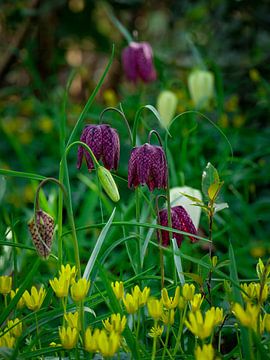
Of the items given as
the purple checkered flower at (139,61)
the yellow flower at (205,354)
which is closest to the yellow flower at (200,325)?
the yellow flower at (205,354)

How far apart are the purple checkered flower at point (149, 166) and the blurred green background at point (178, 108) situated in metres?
0.71

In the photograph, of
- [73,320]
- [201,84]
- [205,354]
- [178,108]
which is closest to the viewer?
[205,354]

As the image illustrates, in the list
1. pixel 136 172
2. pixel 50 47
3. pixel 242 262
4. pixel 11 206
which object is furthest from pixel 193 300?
pixel 50 47

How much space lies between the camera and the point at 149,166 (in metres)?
1.25

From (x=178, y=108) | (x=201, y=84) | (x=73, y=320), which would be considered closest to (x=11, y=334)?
(x=73, y=320)

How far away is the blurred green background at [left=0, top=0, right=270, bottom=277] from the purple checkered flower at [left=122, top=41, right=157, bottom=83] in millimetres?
35

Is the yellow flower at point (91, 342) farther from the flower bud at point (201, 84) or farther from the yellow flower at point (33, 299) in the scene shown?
the flower bud at point (201, 84)

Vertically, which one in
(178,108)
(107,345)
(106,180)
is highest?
(106,180)

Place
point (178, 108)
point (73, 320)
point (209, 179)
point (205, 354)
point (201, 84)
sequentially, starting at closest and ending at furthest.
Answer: point (205, 354), point (73, 320), point (209, 179), point (201, 84), point (178, 108)

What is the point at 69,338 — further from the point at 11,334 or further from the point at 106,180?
the point at 106,180

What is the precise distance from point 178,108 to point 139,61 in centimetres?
61

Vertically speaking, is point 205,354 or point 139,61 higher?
point 139,61

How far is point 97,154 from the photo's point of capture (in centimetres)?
130

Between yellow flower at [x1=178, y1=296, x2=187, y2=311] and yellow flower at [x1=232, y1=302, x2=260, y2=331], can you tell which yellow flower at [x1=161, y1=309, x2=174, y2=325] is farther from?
yellow flower at [x1=232, y1=302, x2=260, y2=331]
